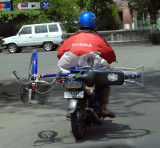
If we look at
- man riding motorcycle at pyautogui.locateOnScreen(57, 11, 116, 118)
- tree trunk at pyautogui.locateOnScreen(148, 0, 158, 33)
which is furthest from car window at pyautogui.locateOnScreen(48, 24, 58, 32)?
man riding motorcycle at pyautogui.locateOnScreen(57, 11, 116, 118)

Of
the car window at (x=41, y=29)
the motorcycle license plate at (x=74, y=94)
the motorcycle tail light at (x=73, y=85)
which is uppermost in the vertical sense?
the car window at (x=41, y=29)

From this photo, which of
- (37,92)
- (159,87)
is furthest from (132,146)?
(159,87)

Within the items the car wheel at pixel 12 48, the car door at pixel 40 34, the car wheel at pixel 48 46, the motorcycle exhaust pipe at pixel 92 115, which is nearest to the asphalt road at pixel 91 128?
the motorcycle exhaust pipe at pixel 92 115

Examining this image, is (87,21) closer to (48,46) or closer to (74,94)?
(74,94)

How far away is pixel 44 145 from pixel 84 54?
127 cm

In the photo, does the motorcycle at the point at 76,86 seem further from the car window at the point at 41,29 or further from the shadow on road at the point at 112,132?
the car window at the point at 41,29

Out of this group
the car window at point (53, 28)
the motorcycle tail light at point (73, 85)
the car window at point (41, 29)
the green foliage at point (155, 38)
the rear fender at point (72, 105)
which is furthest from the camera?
the green foliage at point (155, 38)

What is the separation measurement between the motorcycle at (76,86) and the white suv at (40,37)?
25.9 m

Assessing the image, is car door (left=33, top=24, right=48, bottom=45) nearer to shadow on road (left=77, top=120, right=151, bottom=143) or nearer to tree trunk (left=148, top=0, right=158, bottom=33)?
tree trunk (left=148, top=0, right=158, bottom=33)

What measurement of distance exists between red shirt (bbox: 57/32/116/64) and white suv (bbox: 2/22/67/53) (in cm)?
2559

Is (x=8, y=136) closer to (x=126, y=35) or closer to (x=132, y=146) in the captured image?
(x=132, y=146)

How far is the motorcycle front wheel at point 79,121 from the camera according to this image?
6066mm

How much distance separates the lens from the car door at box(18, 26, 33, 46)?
32.7 metres

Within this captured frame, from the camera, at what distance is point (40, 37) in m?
32.8
